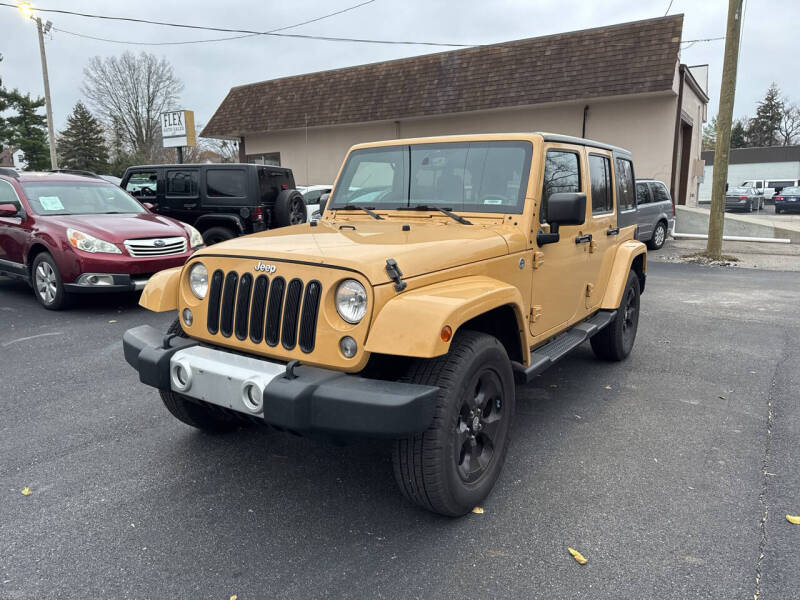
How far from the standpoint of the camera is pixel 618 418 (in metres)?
4.16

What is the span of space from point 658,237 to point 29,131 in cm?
4141

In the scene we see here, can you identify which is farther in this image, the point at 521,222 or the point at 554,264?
the point at 554,264

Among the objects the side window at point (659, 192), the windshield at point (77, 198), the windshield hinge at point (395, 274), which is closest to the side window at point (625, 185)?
the windshield hinge at point (395, 274)

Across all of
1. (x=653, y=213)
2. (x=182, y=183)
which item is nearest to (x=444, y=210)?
(x=182, y=183)

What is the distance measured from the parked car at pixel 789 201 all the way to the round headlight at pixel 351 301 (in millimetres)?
36521

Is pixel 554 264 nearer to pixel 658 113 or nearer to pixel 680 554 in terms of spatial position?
pixel 680 554

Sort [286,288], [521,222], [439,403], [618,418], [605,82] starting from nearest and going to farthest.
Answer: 1. [439,403]
2. [286,288]
3. [521,222]
4. [618,418]
5. [605,82]

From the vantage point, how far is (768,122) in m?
66.3

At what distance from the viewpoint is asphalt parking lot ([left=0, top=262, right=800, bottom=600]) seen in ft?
7.98

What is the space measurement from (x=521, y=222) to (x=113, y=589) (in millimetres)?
2742

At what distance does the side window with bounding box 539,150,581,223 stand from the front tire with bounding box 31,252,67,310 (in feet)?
19.6

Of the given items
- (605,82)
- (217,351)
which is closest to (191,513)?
(217,351)

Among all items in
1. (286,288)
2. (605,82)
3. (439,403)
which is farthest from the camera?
(605,82)

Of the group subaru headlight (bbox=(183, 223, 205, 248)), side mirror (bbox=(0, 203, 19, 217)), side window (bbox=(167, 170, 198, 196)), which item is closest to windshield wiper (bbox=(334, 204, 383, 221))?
subaru headlight (bbox=(183, 223, 205, 248))
